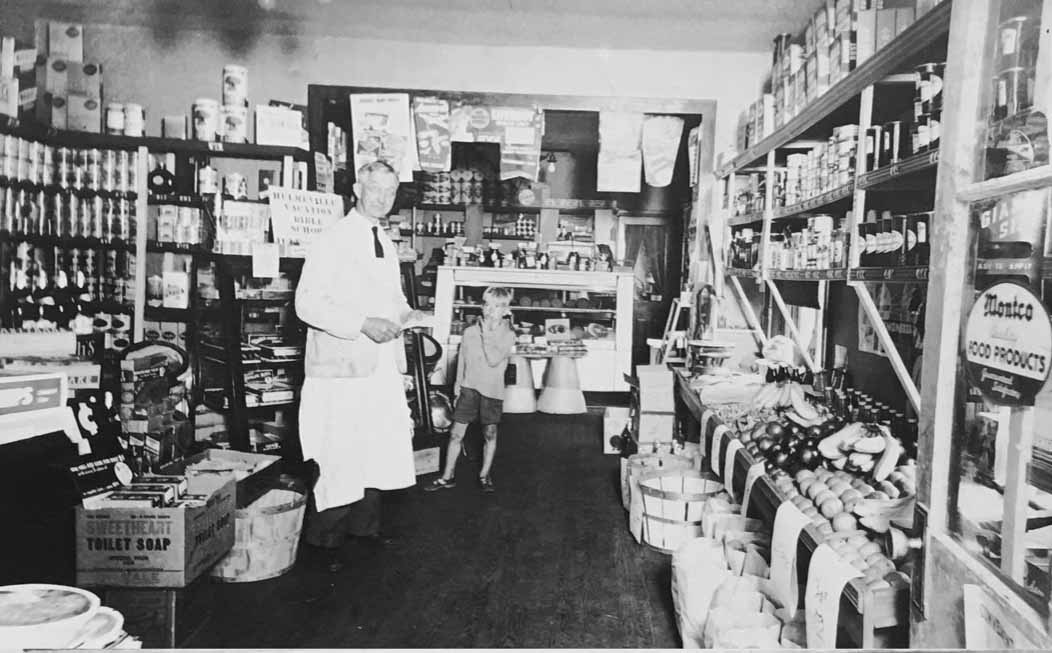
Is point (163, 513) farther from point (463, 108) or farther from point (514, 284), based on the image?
point (514, 284)

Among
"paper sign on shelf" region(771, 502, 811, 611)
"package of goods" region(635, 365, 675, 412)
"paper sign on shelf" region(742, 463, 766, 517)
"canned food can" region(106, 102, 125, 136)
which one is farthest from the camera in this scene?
"canned food can" region(106, 102, 125, 136)

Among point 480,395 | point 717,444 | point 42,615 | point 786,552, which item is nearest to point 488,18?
point 480,395

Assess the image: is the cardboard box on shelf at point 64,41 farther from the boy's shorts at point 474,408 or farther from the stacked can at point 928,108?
the stacked can at point 928,108

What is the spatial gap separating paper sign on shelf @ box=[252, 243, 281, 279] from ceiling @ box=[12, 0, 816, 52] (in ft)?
6.44

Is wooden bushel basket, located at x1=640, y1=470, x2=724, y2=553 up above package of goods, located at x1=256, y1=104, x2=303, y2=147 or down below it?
below

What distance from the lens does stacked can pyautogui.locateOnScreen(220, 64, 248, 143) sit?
5.45 m

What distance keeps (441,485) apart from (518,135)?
10.2 ft

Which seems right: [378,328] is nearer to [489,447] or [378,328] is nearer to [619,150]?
[489,447]

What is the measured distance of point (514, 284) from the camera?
8.27 metres

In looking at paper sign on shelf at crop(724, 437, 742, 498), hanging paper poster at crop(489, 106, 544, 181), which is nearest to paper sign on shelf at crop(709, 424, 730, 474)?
paper sign on shelf at crop(724, 437, 742, 498)

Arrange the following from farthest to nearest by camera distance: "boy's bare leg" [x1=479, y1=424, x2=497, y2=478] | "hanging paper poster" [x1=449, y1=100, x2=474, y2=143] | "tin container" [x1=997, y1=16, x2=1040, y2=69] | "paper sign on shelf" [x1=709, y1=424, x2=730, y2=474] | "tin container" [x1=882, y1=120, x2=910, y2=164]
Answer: "hanging paper poster" [x1=449, y1=100, x2=474, y2=143] < "boy's bare leg" [x1=479, y1=424, x2=497, y2=478] < "paper sign on shelf" [x1=709, y1=424, x2=730, y2=474] < "tin container" [x1=882, y1=120, x2=910, y2=164] < "tin container" [x1=997, y1=16, x2=1040, y2=69]

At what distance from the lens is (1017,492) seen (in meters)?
1.28

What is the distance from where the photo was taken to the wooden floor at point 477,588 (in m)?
2.87

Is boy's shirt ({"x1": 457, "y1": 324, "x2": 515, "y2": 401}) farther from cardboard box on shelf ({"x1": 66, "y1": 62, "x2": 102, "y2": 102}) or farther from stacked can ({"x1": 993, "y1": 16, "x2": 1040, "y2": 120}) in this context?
stacked can ({"x1": 993, "y1": 16, "x2": 1040, "y2": 120})
